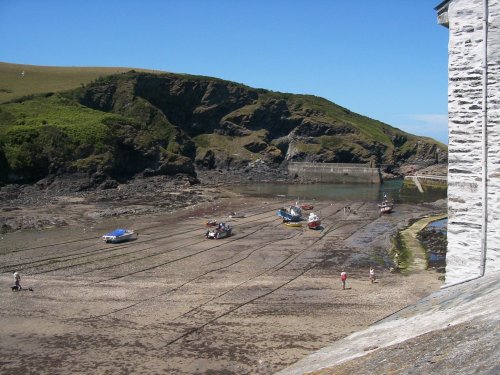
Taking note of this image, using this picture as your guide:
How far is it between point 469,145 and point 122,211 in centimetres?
4689

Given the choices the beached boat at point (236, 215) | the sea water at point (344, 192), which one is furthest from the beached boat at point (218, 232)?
the sea water at point (344, 192)

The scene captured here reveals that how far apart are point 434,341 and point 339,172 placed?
4040 inches

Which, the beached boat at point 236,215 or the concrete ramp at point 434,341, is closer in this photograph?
the concrete ramp at point 434,341

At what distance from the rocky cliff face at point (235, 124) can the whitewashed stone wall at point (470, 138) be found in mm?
98376

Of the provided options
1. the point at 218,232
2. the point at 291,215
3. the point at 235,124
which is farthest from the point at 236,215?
the point at 235,124

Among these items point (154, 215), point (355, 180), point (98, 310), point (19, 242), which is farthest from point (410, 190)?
point (98, 310)

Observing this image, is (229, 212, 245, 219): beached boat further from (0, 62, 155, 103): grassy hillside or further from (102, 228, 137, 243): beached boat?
(0, 62, 155, 103): grassy hillside

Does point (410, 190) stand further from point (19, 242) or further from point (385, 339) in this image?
point (385, 339)

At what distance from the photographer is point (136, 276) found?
2889 cm

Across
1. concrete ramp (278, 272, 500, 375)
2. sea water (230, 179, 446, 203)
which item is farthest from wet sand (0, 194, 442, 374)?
sea water (230, 179, 446, 203)

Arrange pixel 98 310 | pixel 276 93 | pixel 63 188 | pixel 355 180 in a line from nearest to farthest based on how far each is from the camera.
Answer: pixel 98 310, pixel 63 188, pixel 355 180, pixel 276 93

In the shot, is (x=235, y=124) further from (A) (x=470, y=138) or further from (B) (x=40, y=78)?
(A) (x=470, y=138)

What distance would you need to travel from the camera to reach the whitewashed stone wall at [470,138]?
1020cm

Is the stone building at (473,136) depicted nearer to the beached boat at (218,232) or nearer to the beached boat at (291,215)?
the beached boat at (218,232)
